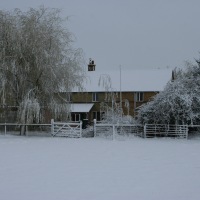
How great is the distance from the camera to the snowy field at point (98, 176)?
8008mm

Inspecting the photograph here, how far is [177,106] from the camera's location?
24.0 metres

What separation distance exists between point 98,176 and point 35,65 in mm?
15872

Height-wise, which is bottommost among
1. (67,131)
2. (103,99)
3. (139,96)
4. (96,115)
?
(67,131)

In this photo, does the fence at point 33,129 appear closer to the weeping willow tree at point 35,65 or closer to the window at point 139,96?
the weeping willow tree at point 35,65

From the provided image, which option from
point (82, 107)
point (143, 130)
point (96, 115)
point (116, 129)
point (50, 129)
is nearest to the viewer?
point (116, 129)

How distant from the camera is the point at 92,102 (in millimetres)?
41125

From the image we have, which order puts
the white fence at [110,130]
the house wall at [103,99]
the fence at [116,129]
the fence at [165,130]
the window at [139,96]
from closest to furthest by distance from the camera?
the white fence at [110,130] < the fence at [165,130] < the fence at [116,129] < the house wall at [103,99] < the window at [139,96]

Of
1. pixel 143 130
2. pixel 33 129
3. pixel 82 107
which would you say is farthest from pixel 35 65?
pixel 82 107

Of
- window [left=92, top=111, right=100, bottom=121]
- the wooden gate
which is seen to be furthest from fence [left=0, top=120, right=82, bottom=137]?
window [left=92, top=111, right=100, bottom=121]

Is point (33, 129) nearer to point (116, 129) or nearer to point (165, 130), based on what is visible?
point (116, 129)

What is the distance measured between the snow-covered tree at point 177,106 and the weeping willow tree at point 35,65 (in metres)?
5.85

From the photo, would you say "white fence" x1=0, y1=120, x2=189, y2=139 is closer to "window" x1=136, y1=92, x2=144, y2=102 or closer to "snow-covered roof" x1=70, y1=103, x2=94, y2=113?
"snow-covered roof" x1=70, y1=103, x2=94, y2=113

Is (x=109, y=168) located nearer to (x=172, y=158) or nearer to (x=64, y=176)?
(x=64, y=176)

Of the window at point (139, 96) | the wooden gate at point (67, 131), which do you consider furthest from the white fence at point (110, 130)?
the window at point (139, 96)
